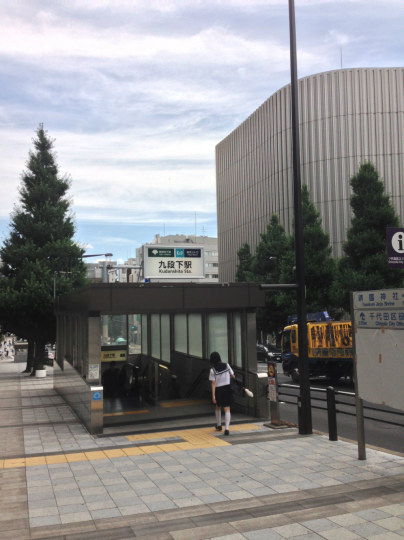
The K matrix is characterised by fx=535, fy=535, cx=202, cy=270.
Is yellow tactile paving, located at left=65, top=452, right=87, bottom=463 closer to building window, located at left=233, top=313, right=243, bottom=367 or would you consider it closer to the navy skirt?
the navy skirt

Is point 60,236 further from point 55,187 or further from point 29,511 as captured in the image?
point 29,511

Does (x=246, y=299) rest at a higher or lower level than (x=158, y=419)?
higher

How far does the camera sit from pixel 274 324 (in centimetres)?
4350

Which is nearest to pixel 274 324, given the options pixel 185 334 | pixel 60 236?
pixel 60 236

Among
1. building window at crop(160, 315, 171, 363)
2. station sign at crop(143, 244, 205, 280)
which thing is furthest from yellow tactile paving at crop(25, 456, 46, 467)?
building window at crop(160, 315, 171, 363)

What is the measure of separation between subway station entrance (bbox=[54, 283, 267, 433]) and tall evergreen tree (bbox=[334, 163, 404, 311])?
44.4ft

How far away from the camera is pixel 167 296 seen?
11.6 m

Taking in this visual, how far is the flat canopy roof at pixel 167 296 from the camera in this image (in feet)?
36.7

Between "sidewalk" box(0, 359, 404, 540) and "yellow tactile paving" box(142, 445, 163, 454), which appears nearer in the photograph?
"sidewalk" box(0, 359, 404, 540)

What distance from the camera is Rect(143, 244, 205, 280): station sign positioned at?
507 inches

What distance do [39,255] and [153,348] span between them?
12.9 metres

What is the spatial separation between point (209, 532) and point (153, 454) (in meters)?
3.53

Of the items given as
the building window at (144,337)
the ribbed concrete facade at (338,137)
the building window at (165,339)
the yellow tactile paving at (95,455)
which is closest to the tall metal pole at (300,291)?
the yellow tactile paving at (95,455)

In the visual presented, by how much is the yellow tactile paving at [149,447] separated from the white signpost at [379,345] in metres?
3.02
